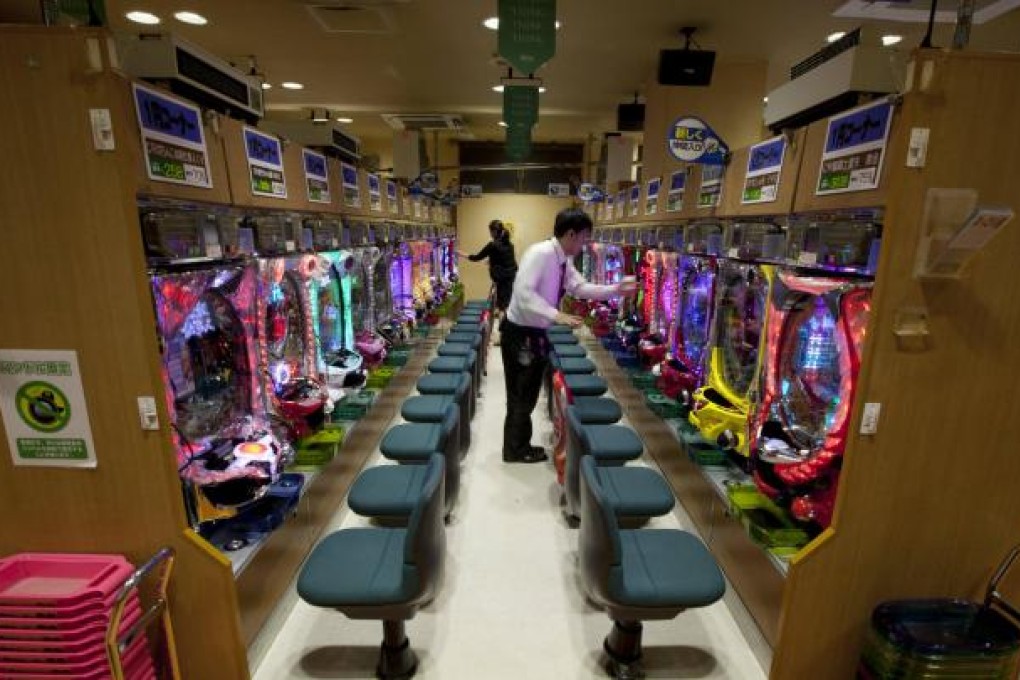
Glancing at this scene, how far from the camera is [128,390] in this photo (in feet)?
5.02

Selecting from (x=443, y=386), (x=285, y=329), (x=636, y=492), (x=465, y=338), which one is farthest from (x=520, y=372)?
(x=465, y=338)

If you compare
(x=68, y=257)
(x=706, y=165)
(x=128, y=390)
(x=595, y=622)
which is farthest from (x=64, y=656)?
(x=706, y=165)

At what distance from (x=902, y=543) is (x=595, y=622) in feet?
4.01

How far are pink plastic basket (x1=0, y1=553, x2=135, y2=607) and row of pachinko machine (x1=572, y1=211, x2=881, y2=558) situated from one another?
7.12ft

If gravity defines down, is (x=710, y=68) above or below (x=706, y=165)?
above

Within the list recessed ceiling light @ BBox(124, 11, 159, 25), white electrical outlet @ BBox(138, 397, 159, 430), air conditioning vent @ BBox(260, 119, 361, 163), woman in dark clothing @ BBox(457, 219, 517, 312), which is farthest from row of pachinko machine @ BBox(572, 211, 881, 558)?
recessed ceiling light @ BBox(124, 11, 159, 25)

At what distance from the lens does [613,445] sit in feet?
9.48

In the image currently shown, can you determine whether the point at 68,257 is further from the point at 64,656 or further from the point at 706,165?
the point at 706,165

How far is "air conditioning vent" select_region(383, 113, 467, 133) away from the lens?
7.20 m

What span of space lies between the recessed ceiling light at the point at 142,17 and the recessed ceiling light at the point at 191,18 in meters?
0.18

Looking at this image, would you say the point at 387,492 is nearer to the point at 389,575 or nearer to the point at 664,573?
the point at 389,575

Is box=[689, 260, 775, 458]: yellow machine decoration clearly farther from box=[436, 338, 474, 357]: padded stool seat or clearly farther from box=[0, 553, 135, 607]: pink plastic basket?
box=[0, 553, 135, 607]: pink plastic basket

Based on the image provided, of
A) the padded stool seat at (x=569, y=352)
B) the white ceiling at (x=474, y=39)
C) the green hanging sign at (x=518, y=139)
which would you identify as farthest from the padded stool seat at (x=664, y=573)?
the green hanging sign at (x=518, y=139)

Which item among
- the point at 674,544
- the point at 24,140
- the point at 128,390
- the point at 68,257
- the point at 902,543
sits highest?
the point at 24,140
